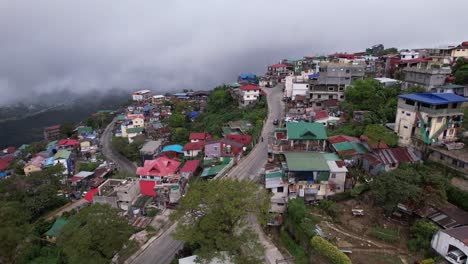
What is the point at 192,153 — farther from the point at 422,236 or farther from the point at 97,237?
the point at 422,236

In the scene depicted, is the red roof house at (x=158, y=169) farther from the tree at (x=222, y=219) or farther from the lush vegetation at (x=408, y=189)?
the lush vegetation at (x=408, y=189)

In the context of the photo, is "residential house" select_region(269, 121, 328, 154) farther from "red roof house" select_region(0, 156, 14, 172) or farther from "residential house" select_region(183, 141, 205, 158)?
"red roof house" select_region(0, 156, 14, 172)

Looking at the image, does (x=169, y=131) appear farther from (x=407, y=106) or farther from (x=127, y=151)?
(x=407, y=106)

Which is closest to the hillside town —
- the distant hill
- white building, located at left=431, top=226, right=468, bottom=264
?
white building, located at left=431, top=226, right=468, bottom=264

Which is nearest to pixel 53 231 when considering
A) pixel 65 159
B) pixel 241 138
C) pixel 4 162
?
pixel 65 159

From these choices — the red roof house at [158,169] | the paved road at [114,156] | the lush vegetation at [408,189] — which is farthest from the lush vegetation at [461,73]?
the paved road at [114,156]

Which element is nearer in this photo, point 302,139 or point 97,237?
point 97,237

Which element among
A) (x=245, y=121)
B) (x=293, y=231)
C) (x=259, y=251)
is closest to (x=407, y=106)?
(x=293, y=231)
